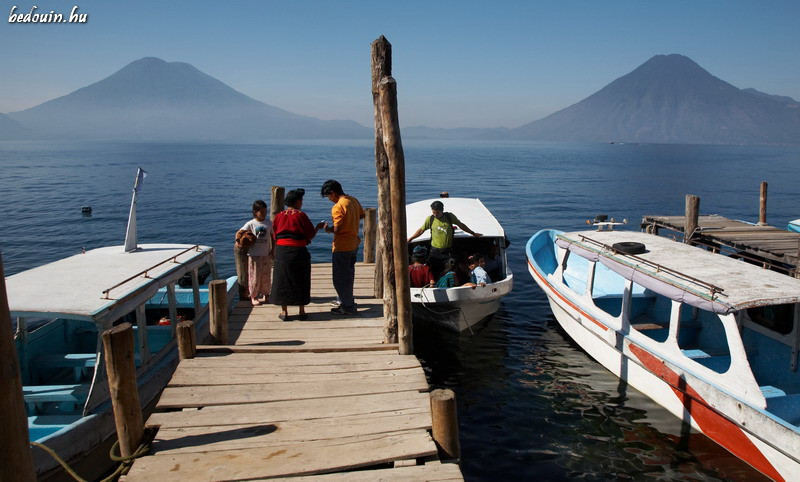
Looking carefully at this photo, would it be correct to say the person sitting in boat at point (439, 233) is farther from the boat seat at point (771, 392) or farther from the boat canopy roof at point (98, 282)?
the boat seat at point (771, 392)

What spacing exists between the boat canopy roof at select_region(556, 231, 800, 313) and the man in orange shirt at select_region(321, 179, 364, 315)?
16.5ft

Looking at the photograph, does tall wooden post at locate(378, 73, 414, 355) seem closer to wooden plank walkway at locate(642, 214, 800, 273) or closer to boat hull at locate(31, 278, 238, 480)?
boat hull at locate(31, 278, 238, 480)

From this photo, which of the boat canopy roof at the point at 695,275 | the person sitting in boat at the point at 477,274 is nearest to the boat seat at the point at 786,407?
the boat canopy roof at the point at 695,275

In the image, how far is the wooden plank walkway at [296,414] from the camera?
5266mm

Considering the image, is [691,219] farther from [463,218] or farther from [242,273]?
[242,273]

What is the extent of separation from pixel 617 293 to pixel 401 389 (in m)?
8.22

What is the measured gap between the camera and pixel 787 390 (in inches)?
334

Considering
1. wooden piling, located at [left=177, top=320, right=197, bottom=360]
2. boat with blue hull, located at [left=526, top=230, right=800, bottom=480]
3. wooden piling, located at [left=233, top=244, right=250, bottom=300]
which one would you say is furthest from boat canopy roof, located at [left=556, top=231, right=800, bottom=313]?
wooden piling, located at [left=177, top=320, right=197, bottom=360]

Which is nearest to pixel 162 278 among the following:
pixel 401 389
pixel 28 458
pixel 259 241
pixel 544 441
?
pixel 259 241

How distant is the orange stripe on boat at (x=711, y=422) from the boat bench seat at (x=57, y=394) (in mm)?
8935

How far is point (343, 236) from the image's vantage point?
9.27 meters

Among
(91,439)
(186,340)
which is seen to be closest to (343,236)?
(186,340)

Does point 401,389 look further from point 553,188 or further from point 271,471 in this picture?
point 553,188

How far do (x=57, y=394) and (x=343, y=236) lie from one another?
4616 mm
